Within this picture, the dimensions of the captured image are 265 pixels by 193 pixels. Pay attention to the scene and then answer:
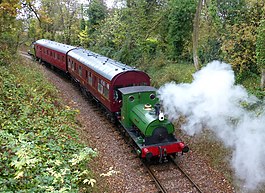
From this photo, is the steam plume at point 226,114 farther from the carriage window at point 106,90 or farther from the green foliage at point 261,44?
the carriage window at point 106,90

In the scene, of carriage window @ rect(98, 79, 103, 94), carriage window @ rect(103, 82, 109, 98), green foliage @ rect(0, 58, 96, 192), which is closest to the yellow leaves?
green foliage @ rect(0, 58, 96, 192)

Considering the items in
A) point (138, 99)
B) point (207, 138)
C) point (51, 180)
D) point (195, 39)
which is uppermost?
point (195, 39)

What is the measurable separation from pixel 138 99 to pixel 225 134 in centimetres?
375

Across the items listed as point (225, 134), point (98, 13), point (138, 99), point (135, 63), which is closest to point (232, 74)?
point (225, 134)

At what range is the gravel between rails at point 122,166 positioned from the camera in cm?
897

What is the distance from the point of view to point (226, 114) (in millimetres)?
11305

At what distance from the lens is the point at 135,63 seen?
21562 mm

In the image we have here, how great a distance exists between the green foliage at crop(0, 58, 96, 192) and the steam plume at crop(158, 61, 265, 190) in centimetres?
515

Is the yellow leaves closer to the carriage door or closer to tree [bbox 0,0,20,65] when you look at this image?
tree [bbox 0,0,20,65]

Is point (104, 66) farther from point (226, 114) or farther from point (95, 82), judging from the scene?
point (226, 114)

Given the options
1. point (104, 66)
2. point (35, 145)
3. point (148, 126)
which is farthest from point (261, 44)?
point (35, 145)

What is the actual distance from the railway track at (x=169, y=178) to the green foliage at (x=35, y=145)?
2.30m

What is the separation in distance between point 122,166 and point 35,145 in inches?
155

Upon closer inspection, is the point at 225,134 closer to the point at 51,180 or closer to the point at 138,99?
the point at 138,99
